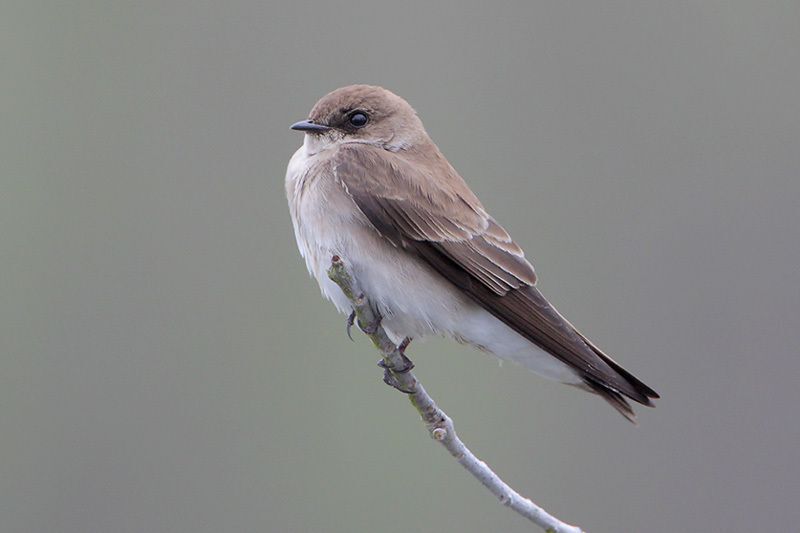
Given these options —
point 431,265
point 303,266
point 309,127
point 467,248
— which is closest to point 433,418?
point 431,265

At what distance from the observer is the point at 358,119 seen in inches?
239

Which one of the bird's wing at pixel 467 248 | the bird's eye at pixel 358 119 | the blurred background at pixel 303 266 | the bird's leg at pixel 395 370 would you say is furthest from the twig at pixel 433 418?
the blurred background at pixel 303 266

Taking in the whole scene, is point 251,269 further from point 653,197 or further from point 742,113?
point 742,113

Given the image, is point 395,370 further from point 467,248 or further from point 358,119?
point 358,119

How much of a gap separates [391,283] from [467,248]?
39 centimetres

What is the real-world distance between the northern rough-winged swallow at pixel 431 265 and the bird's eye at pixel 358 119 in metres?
0.31

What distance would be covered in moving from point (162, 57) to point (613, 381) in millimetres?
12878

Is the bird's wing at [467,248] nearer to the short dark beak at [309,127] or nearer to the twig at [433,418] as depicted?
the short dark beak at [309,127]

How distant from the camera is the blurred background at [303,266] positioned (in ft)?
45.1

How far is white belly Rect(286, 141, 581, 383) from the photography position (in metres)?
5.38

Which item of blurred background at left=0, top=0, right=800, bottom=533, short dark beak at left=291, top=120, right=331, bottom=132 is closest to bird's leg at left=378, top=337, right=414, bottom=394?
short dark beak at left=291, top=120, right=331, bottom=132

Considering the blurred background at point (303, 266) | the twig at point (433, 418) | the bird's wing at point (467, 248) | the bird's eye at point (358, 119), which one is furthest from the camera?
the blurred background at point (303, 266)

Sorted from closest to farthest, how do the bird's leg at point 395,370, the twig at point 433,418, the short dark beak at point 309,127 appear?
the twig at point 433,418, the bird's leg at point 395,370, the short dark beak at point 309,127

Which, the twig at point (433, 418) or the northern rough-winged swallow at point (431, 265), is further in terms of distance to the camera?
the northern rough-winged swallow at point (431, 265)
